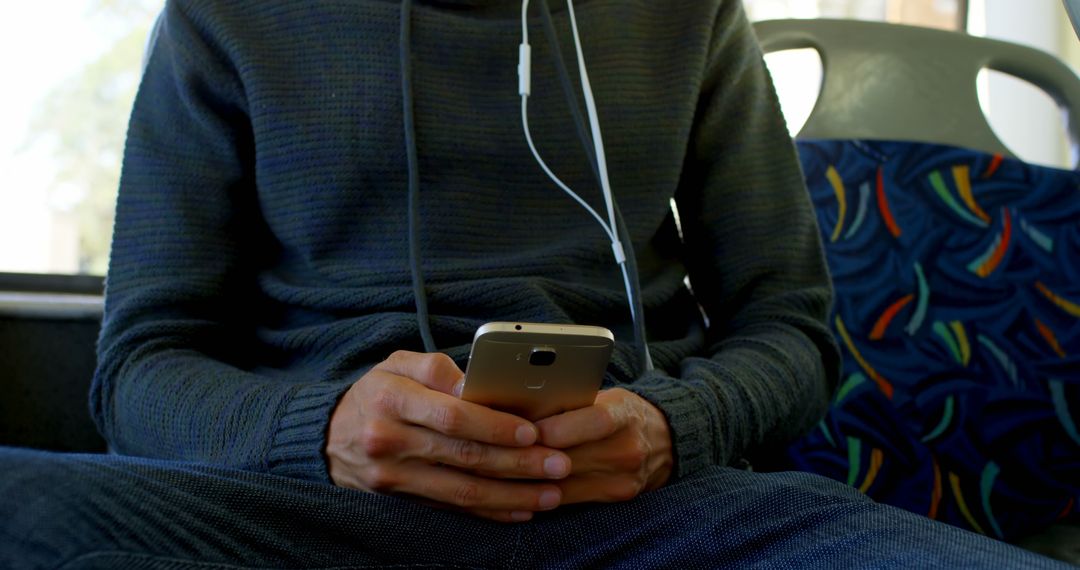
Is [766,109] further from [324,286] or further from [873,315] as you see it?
[324,286]

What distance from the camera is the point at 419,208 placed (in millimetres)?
948

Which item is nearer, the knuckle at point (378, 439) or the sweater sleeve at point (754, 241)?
the knuckle at point (378, 439)

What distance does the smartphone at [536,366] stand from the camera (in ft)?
2.10

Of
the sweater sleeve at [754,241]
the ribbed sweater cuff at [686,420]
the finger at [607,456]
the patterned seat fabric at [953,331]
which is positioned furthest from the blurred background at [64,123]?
the finger at [607,456]

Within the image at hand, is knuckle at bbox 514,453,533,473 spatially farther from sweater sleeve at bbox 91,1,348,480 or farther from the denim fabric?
sweater sleeve at bbox 91,1,348,480

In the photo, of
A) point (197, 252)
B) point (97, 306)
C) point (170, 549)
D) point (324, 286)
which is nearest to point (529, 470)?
point (170, 549)

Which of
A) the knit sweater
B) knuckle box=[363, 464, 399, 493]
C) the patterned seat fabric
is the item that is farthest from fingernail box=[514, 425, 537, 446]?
the patterned seat fabric

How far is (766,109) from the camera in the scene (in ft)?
3.56

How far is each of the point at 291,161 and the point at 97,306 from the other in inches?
19.7

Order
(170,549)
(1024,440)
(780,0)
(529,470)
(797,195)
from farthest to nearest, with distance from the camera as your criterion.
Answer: (780,0) → (1024,440) → (797,195) → (529,470) → (170,549)

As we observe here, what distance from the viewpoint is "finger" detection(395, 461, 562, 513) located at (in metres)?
0.71

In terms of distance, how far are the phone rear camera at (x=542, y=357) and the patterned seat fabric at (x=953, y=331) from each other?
2.27 ft

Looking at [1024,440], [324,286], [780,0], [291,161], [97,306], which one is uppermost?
[780,0]

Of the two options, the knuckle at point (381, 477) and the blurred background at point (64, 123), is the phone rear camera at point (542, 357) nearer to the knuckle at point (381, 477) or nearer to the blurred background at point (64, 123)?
the knuckle at point (381, 477)
